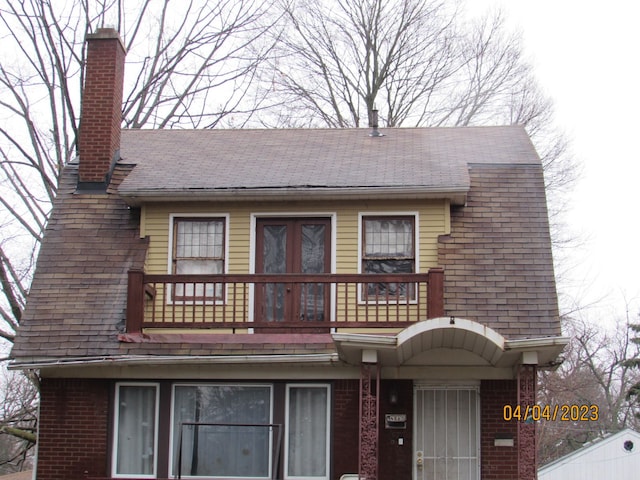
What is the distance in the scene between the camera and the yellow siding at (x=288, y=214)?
48.0ft

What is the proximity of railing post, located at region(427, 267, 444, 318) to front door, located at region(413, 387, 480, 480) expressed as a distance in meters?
1.33

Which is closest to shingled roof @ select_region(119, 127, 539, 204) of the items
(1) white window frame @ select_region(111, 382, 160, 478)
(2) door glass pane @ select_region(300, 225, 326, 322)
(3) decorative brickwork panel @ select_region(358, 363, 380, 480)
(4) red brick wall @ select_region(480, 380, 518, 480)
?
(2) door glass pane @ select_region(300, 225, 326, 322)

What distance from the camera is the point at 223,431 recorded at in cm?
1398

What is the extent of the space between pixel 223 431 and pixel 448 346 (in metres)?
3.59

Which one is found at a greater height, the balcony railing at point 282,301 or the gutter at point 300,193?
the gutter at point 300,193

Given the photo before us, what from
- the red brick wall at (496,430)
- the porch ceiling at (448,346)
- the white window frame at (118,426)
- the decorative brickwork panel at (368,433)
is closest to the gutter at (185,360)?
the porch ceiling at (448,346)

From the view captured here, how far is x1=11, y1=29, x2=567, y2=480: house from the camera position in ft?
44.2

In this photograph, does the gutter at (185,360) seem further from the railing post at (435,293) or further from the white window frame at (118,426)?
the railing post at (435,293)

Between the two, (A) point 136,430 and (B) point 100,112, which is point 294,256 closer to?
(A) point 136,430

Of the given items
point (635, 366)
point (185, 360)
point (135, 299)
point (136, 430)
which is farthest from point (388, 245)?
point (635, 366)

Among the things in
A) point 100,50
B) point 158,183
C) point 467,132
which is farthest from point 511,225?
point 100,50

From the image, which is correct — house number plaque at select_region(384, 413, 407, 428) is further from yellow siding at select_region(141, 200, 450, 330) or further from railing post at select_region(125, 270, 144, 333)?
railing post at select_region(125, 270, 144, 333)

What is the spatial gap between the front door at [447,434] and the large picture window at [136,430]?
12.5 ft

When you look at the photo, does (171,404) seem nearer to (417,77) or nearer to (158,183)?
(158,183)
